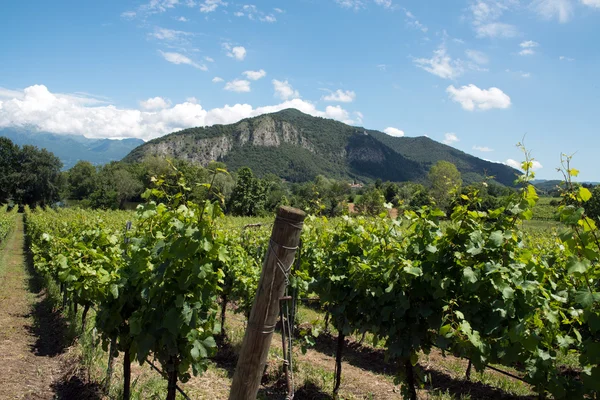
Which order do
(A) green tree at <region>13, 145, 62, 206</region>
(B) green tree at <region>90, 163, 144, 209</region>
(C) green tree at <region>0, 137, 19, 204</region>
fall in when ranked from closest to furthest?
(C) green tree at <region>0, 137, 19, 204</region>
(A) green tree at <region>13, 145, 62, 206</region>
(B) green tree at <region>90, 163, 144, 209</region>

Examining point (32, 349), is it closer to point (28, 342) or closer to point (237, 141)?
point (28, 342)

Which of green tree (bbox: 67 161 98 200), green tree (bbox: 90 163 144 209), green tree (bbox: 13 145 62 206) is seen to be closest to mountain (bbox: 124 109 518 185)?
green tree (bbox: 67 161 98 200)

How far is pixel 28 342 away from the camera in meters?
7.50

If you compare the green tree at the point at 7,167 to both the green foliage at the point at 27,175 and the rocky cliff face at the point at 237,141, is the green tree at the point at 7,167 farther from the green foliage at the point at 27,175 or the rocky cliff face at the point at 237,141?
the rocky cliff face at the point at 237,141

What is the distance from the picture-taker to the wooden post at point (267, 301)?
2.13 meters

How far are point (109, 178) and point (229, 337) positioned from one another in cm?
7300

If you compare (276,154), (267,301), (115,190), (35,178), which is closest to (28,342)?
(267,301)

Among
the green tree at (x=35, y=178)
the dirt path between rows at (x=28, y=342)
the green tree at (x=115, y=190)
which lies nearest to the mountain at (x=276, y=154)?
the green tree at (x=115, y=190)

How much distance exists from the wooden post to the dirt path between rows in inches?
176

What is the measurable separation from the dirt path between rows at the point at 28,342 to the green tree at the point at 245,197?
145ft

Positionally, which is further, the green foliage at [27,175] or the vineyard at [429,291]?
the green foliage at [27,175]

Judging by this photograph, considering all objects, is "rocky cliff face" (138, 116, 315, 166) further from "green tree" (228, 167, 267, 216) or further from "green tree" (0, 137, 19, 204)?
"green tree" (228, 167, 267, 216)

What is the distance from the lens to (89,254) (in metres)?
5.57

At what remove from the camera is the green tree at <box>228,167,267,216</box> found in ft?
192
